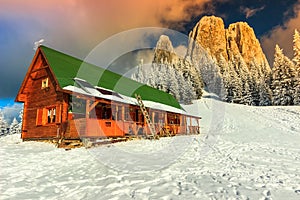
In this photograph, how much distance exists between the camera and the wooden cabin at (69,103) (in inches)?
617

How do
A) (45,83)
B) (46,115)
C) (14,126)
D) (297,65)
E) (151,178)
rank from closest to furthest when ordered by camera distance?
1. (151,178)
2. (46,115)
3. (45,83)
4. (297,65)
5. (14,126)

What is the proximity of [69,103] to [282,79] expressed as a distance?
150 feet

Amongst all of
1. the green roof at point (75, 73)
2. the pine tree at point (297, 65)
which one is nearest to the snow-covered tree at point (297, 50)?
Answer: the pine tree at point (297, 65)

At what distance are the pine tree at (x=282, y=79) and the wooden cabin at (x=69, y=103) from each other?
36838 millimetres

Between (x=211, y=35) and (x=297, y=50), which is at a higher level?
(x=211, y=35)

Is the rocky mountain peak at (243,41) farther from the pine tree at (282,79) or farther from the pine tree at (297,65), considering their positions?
the pine tree at (297,65)

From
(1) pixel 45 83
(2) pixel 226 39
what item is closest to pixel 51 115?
(1) pixel 45 83

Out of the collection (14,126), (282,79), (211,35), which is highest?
(211,35)

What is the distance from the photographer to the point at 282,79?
46156 millimetres

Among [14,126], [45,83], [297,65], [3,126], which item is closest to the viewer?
[45,83]

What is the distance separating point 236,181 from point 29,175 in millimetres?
7321

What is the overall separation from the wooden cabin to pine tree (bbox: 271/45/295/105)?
3684 centimetres

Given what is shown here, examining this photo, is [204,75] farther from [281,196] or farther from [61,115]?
[281,196]

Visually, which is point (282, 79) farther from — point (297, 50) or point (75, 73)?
point (75, 73)
